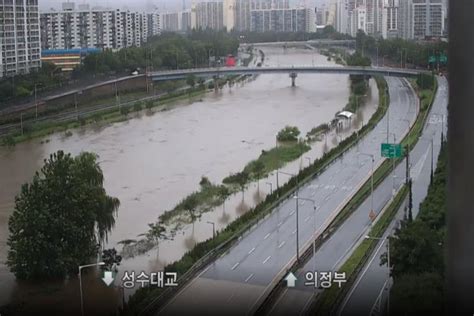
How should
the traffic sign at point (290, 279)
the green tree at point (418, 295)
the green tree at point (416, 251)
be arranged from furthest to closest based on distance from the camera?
1. the traffic sign at point (290, 279)
2. the green tree at point (416, 251)
3. the green tree at point (418, 295)

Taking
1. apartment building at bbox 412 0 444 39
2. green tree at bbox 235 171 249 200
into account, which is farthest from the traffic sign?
apartment building at bbox 412 0 444 39

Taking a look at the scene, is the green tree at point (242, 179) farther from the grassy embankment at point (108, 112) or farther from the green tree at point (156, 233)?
the grassy embankment at point (108, 112)

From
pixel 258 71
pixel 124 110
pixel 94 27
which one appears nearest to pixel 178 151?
pixel 124 110

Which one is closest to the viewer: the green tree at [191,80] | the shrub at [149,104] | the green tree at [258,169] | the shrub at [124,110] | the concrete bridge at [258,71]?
the green tree at [258,169]

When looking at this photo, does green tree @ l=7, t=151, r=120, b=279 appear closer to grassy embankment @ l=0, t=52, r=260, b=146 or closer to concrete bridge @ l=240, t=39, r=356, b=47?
grassy embankment @ l=0, t=52, r=260, b=146

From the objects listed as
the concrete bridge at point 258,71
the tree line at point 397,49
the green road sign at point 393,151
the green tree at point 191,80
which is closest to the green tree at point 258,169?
the green road sign at point 393,151

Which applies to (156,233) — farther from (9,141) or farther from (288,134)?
(288,134)
